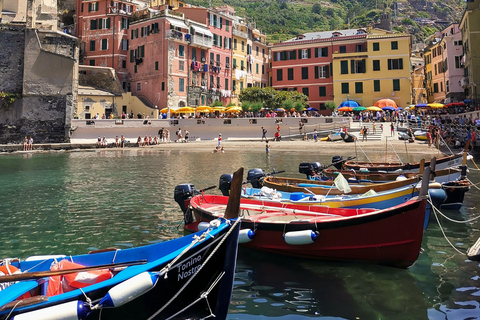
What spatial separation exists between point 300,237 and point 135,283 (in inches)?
170

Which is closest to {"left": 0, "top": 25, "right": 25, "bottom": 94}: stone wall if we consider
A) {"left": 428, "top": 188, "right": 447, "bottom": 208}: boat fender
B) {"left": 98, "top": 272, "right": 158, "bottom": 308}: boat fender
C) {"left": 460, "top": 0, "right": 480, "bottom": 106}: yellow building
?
{"left": 428, "top": 188, "right": 447, "bottom": 208}: boat fender

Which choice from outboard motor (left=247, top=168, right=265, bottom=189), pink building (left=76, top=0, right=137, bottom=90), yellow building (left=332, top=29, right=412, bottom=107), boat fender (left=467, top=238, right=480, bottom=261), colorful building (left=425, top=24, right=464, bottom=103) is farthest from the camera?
pink building (left=76, top=0, right=137, bottom=90)

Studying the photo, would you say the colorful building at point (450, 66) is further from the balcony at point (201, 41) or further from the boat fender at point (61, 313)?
the boat fender at point (61, 313)

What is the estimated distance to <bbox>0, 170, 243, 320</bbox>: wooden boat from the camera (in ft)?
14.8

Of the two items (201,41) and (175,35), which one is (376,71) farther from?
(175,35)

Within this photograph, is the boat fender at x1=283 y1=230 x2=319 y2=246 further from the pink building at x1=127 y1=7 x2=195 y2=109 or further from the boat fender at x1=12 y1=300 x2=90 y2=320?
the pink building at x1=127 y1=7 x2=195 y2=109

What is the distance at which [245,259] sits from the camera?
889cm

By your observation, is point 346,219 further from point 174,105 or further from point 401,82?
point 401,82

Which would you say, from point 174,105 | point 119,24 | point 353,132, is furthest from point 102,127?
point 353,132

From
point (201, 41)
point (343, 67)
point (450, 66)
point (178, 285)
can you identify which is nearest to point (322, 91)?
point (343, 67)

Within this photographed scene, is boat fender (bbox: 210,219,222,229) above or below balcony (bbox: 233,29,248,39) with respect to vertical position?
below

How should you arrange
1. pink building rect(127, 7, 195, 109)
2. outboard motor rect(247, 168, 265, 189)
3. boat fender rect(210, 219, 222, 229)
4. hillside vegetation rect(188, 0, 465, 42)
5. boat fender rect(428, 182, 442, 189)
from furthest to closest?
hillside vegetation rect(188, 0, 465, 42)
pink building rect(127, 7, 195, 109)
outboard motor rect(247, 168, 265, 189)
boat fender rect(428, 182, 442, 189)
boat fender rect(210, 219, 222, 229)

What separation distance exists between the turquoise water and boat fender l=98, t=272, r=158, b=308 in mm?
2138

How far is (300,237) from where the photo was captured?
26.8 ft
